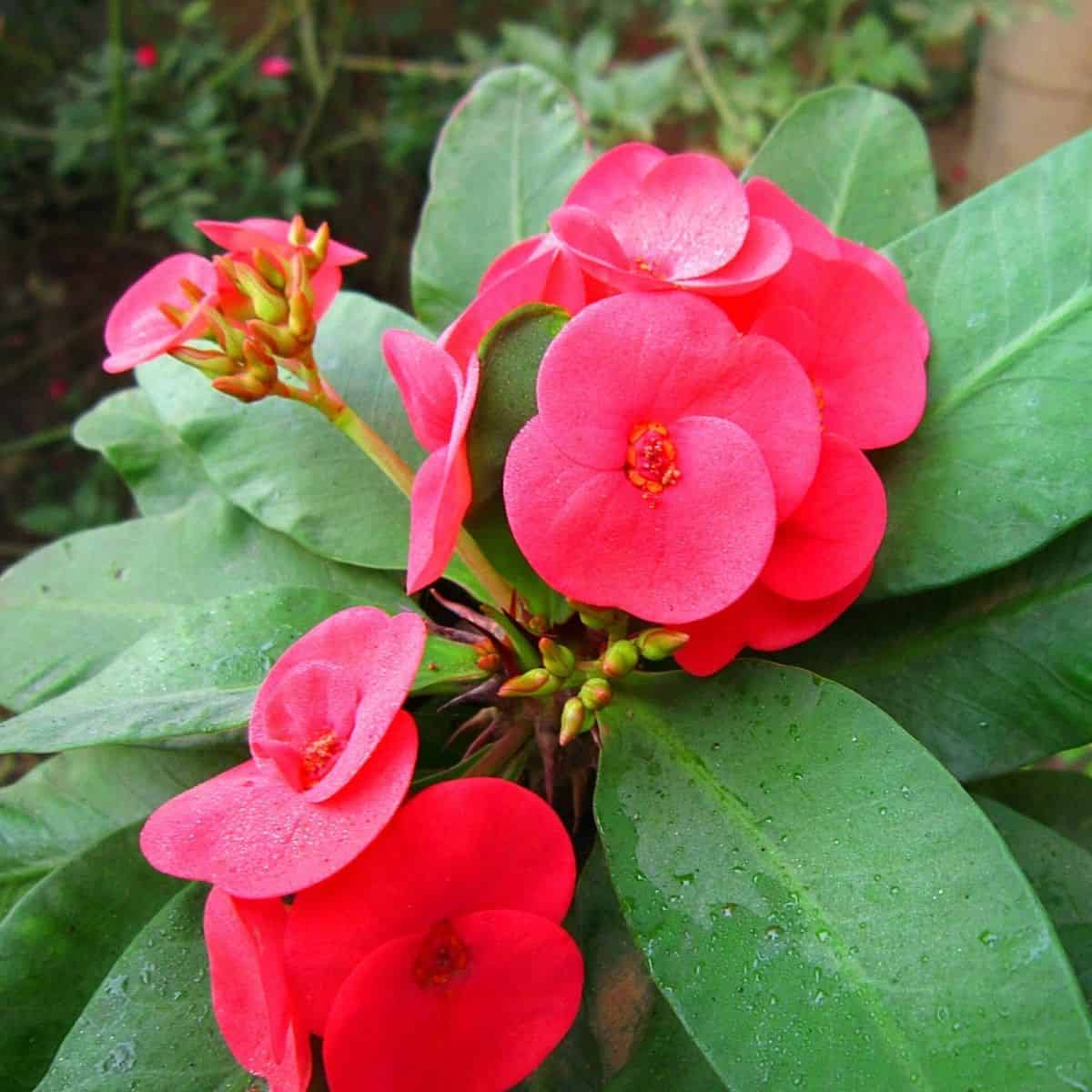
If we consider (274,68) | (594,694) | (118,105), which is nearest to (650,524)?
(594,694)

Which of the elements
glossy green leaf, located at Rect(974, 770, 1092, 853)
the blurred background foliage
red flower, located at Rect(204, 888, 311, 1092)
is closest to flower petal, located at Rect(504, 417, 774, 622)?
red flower, located at Rect(204, 888, 311, 1092)

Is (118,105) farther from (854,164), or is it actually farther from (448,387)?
(448,387)

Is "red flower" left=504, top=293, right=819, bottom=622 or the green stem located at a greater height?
"red flower" left=504, top=293, right=819, bottom=622

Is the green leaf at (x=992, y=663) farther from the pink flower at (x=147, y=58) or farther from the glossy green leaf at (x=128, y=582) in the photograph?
the pink flower at (x=147, y=58)

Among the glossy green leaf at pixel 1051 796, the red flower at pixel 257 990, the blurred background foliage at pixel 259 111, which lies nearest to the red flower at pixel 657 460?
the red flower at pixel 257 990

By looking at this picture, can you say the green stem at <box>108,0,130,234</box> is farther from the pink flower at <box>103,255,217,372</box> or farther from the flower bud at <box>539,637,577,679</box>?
the flower bud at <box>539,637,577,679</box>

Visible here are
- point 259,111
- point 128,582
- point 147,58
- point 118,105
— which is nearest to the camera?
point 128,582
